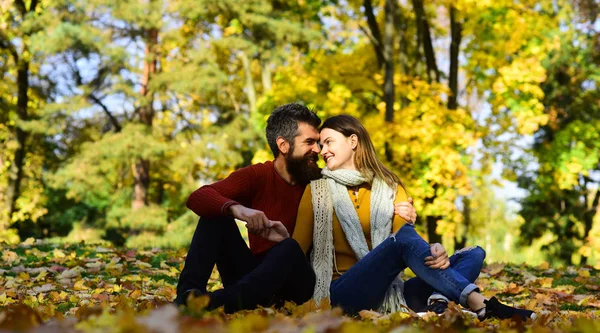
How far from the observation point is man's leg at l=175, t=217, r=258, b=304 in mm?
3439

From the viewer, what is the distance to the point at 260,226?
3.46m

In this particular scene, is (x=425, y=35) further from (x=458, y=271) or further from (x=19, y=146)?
(x=19, y=146)

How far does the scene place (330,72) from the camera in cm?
1430

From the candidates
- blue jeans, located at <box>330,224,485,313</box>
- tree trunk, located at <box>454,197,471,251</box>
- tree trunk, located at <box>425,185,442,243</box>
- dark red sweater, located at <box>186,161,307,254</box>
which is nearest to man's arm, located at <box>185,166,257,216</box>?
dark red sweater, located at <box>186,161,307,254</box>

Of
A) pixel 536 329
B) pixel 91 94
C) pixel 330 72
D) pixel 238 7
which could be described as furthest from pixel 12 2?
pixel 536 329

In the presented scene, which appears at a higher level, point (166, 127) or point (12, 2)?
point (12, 2)

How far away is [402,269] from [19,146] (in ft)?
62.8

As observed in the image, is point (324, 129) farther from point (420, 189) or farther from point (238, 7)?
point (238, 7)

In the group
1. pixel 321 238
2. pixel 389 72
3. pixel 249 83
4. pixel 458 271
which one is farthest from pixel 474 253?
pixel 249 83

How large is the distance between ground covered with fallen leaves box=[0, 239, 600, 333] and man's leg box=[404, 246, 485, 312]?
42 centimetres

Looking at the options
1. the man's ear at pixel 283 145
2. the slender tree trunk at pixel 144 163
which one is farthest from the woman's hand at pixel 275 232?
the slender tree trunk at pixel 144 163

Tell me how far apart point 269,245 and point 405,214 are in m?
0.79

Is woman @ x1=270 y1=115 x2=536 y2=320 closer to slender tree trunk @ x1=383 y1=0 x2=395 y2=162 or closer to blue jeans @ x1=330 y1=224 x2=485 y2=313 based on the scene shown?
blue jeans @ x1=330 y1=224 x2=485 y2=313

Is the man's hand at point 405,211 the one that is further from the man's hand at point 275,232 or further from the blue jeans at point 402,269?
the man's hand at point 275,232
